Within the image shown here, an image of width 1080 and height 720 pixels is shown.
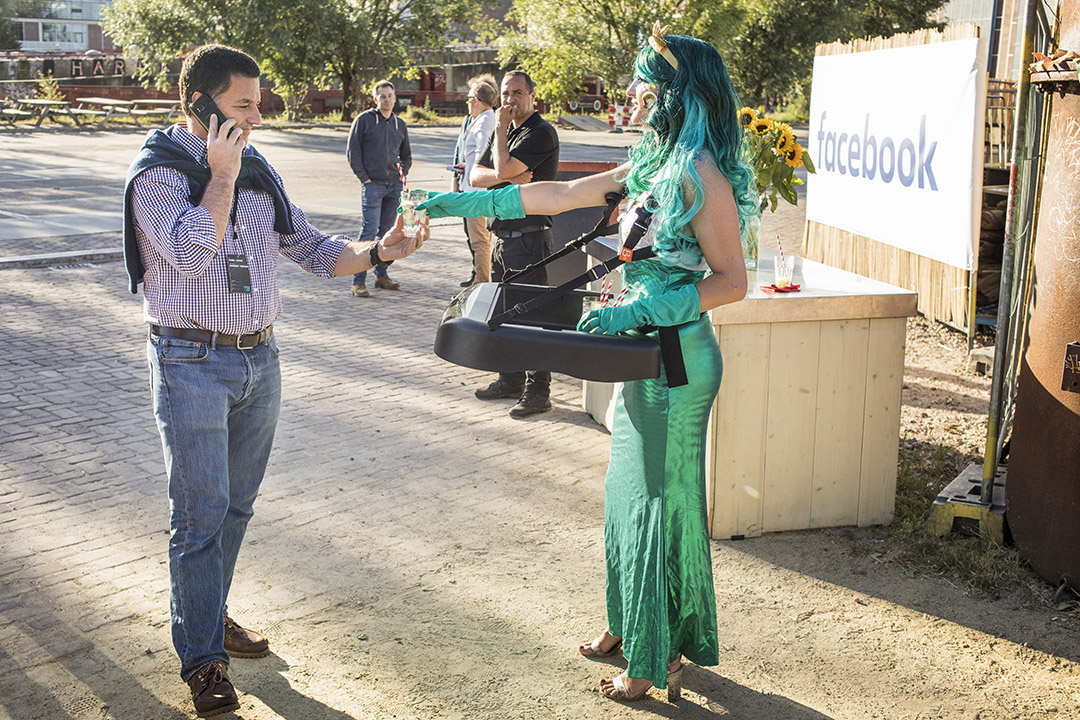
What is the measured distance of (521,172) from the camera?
20.6 ft

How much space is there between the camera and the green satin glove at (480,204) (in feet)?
10.8

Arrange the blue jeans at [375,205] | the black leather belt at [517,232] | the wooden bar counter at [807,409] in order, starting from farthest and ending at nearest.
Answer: the blue jeans at [375,205] → the black leather belt at [517,232] → the wooden bar counter at [807,409]

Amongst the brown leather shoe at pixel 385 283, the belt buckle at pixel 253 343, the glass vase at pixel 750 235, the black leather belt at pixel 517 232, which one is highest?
the glass vase at pixel 750 235

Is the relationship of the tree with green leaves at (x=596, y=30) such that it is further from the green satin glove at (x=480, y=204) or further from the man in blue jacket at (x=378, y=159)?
the green satin glove at (x=480, y=204)

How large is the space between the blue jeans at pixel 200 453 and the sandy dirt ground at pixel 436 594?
0.30 meters

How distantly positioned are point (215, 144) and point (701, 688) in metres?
2.32

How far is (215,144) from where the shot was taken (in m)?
2.94

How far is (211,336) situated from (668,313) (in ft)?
4.48

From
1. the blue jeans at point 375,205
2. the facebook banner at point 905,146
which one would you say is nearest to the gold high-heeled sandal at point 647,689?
the facebook banner at point 905,146

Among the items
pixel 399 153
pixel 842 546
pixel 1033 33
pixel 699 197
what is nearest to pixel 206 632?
pixel 699 197

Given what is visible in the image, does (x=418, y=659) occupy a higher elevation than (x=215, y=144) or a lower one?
lower

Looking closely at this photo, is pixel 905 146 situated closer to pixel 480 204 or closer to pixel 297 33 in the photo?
pixel 480 204

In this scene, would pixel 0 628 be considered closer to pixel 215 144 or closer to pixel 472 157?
pixel 215 144

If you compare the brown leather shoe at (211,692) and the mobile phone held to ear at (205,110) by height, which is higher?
the mobile phone held to ear at (205,110)
